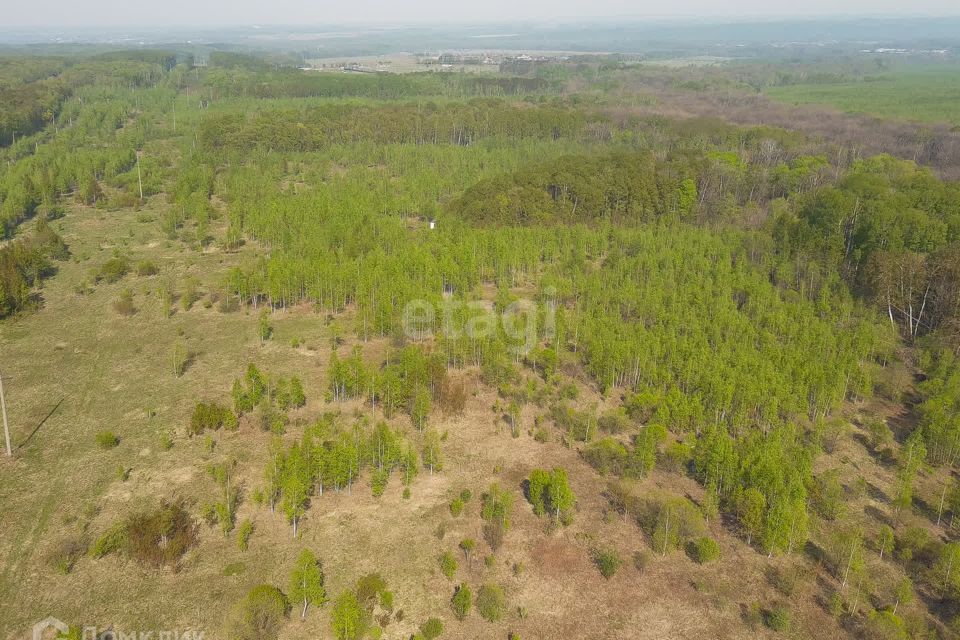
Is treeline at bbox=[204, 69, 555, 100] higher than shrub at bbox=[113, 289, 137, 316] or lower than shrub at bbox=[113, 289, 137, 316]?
higher

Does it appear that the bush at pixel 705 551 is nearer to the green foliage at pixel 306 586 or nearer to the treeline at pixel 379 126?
the green foliage at pixel 306 586

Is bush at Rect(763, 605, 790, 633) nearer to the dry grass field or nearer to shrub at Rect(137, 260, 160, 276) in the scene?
the dry grass field

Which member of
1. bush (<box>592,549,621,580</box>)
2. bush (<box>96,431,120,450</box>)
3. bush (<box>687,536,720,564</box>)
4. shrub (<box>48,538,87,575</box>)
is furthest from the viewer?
bush (<box>96,431,120,450</box>)

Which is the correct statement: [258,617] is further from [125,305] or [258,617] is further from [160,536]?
[125,305]

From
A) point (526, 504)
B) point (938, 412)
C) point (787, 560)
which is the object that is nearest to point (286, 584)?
point (526, 504)

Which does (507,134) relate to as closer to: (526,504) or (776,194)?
(776,194)

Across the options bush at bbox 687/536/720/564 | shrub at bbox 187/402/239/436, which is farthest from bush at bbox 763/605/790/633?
shrub at bbox 187/402/239/436

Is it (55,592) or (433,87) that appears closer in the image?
(55,592)
